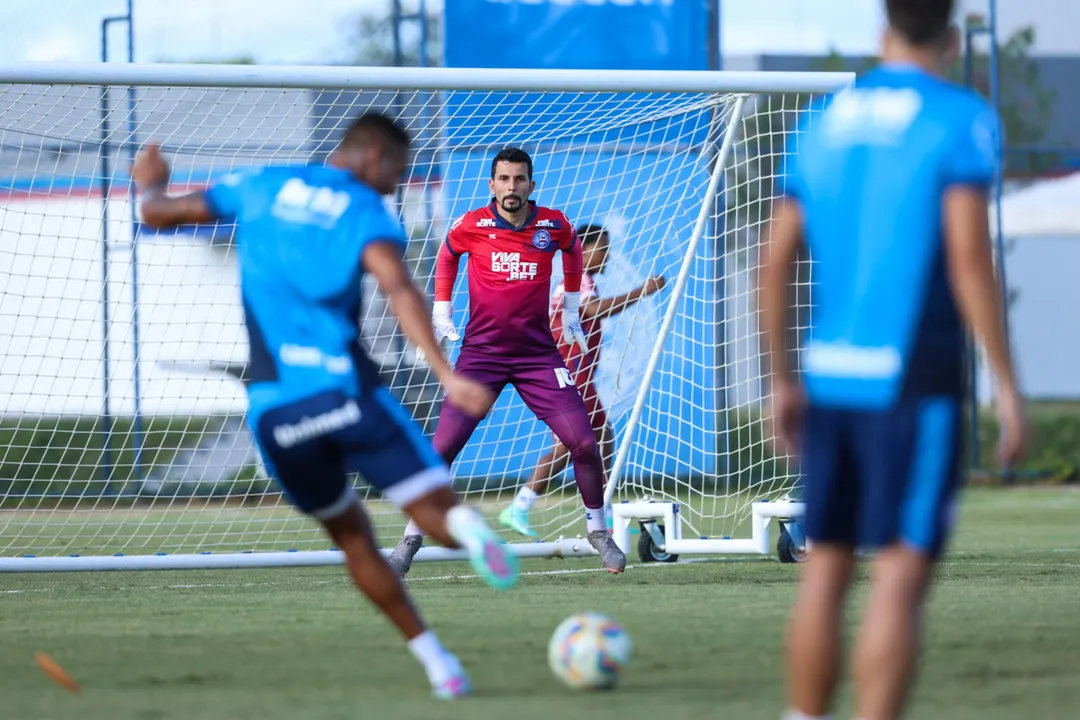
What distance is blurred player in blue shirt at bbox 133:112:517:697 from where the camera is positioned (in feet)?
15.0

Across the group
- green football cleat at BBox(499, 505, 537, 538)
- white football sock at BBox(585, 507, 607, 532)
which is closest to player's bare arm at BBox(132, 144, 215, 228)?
white football sock at BBox(585, 507, 607, 532)

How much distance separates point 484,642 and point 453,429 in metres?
2.51

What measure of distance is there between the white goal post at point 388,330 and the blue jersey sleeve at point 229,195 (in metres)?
3.87

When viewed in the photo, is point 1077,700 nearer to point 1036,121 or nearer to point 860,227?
point 860,227

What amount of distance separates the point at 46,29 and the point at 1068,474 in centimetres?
1103

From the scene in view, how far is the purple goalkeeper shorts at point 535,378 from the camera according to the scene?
27.2ft

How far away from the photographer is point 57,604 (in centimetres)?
744

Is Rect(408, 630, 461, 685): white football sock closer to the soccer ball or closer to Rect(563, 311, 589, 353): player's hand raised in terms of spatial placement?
the soccer ball

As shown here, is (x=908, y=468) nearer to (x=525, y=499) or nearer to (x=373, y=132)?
(x=373, y=132)

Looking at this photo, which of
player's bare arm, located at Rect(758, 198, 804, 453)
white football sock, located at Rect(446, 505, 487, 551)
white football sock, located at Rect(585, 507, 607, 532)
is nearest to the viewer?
player's bare arm, located at Rect(758, 198, 804, 453)

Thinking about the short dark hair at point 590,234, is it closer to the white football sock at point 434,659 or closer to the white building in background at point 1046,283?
the white football sock at point 434,659

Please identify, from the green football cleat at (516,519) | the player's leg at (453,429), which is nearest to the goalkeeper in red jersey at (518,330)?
the player's leg at (453,429)

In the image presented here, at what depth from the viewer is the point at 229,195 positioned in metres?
4.86

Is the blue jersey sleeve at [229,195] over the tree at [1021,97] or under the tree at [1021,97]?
over
